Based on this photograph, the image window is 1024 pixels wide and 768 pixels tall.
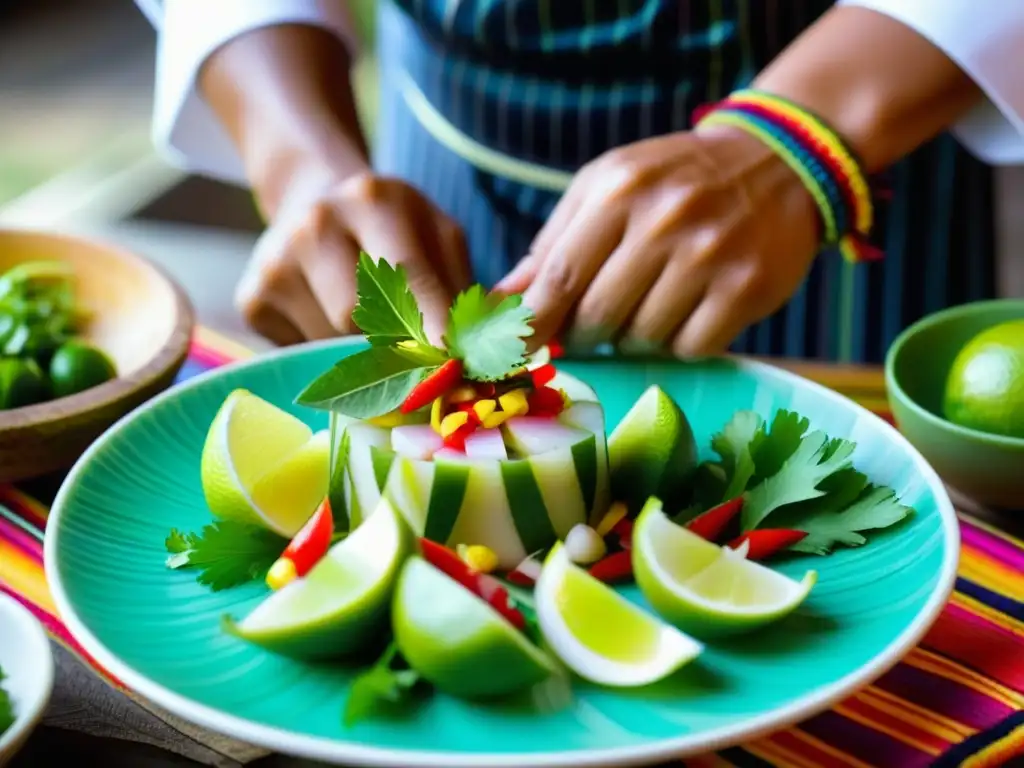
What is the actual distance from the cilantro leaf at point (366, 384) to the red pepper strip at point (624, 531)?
0.20 meters

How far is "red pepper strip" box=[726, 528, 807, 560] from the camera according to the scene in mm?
931

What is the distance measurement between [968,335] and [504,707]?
0.69 metres

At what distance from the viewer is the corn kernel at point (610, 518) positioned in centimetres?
98

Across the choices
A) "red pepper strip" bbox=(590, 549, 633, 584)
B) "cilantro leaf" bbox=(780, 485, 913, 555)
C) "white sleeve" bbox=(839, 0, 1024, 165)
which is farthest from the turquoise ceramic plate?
"white sleeve" bbox=(839, 0, 1024, 165)

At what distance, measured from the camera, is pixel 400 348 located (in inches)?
38.5

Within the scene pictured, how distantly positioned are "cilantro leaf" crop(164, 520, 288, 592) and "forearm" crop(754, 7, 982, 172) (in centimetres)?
71

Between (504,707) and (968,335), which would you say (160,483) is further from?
(968,335)

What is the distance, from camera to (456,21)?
5.04ft

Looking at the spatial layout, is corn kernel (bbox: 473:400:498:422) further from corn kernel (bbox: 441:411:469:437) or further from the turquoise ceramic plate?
the turquoise ceramic plate

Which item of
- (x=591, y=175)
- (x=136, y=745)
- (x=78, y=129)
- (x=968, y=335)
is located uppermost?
(x=591, y=175)

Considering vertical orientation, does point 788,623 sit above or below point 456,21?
below

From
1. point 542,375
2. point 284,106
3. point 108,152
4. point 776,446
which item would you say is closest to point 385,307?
point 542,375

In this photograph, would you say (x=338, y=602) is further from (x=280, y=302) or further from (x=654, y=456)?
(x=280, y=302)

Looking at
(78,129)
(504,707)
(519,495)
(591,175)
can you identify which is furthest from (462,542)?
(78,129)
